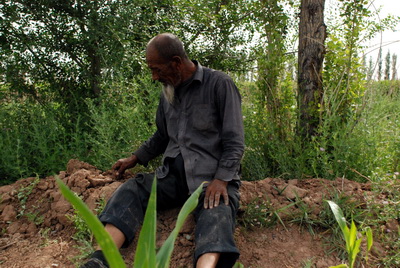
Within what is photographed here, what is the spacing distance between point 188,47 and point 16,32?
2.57m

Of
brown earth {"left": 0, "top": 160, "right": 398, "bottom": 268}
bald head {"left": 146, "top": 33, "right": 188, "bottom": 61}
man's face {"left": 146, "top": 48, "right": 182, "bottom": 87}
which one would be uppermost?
bald head {"left": 146, "top": 33, "right": 188, "bottom": 61}

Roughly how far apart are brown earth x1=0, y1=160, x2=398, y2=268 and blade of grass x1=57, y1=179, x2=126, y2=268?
176 centimetres

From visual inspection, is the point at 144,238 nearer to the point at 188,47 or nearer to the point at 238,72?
the point at 188,47

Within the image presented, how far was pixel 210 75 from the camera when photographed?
2.82 metres

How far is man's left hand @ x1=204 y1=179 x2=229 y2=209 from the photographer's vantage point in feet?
8.08

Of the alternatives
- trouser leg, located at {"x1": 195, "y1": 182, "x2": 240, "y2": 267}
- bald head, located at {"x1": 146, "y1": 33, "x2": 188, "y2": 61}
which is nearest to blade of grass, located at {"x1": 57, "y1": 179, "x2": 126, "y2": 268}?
trouser leg, located at {"x1": 195, "y1": 182, "x2": 240, "y2": 267}

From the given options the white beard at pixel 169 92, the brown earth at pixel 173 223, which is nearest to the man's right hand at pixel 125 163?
the brown earth at pixel 173 223

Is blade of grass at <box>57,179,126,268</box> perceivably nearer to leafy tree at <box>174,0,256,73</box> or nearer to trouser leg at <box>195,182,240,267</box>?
trouser leg at <box>195,182,240,267</box>

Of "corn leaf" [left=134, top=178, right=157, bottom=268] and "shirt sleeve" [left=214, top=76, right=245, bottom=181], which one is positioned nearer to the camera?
"corn leaf" [left=134, top=178, right=157, bottom=268]

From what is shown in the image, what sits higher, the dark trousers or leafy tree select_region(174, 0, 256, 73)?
leafy tree select_region(174, 0, 256, 73)

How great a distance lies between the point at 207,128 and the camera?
9.07 ft

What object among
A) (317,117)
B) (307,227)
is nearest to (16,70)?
(317,117)

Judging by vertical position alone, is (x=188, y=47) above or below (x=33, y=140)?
above

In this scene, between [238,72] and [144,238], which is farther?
[238,72]
